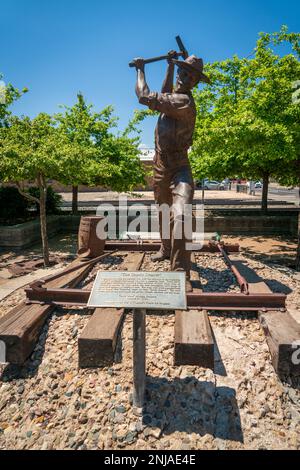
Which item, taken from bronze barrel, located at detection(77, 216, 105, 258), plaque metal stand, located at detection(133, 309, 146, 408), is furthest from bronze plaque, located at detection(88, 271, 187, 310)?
bronze barrel, located at detection(77, 216, 105, 258)

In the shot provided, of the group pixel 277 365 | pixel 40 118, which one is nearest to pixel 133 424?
pixel 277 365

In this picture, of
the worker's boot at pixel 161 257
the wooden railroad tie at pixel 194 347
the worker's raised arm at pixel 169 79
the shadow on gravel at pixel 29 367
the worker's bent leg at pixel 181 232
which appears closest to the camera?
the wooden railroad tie at pixel 194 347

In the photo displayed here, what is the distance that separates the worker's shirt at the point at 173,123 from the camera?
4.19 meters

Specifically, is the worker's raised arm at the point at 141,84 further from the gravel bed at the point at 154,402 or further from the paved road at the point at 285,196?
the paved road at the point at 285,196

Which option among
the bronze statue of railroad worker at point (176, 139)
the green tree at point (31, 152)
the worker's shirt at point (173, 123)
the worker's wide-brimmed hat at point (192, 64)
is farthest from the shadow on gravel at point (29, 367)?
the green tree at point (31, 152)

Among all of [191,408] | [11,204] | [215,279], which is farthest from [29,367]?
[11,204]

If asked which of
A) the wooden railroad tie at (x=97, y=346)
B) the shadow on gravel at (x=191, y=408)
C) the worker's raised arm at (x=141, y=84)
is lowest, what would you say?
the shadow on gravel at (x=191, y=408)

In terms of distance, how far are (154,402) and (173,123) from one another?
3.63 metres

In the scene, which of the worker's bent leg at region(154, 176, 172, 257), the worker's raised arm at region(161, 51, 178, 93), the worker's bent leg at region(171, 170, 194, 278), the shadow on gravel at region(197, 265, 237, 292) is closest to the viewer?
the worker's bent leg at region(171, 170, 194, 278)

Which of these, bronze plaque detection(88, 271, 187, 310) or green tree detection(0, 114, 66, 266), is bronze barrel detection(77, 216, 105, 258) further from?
bronze plaque detection(88, 271, 187, 310)

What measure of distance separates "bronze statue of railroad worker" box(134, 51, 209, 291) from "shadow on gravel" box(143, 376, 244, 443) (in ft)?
4.76

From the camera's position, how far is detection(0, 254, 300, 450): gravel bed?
8.11 ft

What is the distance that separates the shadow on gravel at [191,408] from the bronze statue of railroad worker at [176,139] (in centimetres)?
145

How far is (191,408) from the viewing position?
2658 mm
